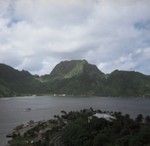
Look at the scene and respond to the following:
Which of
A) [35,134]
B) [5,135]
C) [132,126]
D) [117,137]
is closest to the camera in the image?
[117,137]

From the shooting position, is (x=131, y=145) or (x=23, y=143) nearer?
(x=131, y=145)

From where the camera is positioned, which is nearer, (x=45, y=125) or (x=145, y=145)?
(x=145, y=145)

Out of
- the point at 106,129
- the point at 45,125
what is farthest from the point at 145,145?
the point at 45,125

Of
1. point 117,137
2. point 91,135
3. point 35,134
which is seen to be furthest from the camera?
point 35,134

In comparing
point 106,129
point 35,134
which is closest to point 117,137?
point 106,129

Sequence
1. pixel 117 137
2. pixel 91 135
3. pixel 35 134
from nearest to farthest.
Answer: pixel 117 137 < pixel 91 135 < pixel 35 134

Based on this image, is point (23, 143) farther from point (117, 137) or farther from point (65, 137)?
point (117, 137)

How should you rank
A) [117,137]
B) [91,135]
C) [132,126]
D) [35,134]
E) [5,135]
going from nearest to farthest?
[117,137] → [91,135] → [132,126] → [35,134] → [5,135]

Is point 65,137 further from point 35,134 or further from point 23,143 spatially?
point 35,134

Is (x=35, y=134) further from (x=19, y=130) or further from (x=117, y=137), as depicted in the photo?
(x=117, y=137)
